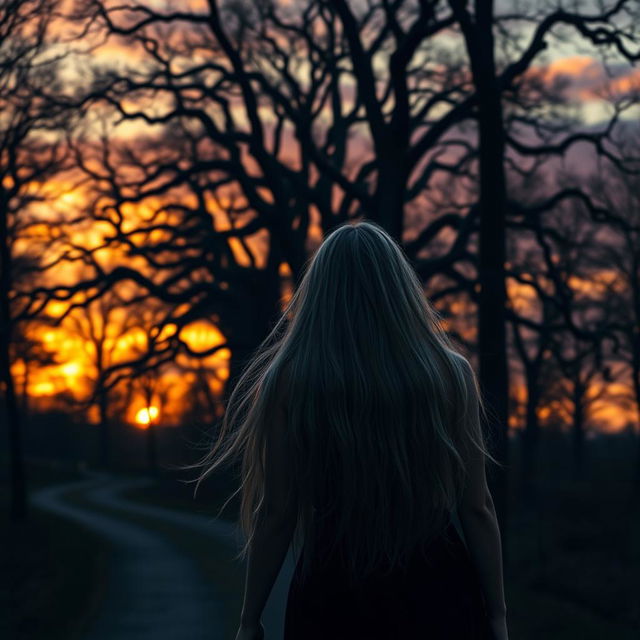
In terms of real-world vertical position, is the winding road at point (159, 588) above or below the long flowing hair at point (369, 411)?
below

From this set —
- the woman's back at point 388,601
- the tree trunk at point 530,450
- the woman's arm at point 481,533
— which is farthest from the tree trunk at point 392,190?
the tree trunk at point 530,450

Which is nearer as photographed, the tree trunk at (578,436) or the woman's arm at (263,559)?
the woman's arm at (263,559)

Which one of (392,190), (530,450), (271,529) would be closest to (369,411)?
(271,529)

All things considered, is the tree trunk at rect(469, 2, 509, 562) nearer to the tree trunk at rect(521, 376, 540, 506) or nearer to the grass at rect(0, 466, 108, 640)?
the grass at rect(0, 466, 108, 640)

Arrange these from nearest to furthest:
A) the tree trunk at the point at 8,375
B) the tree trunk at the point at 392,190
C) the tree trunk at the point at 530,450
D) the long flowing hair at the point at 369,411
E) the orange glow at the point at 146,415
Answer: the long flowing hair at the point at 369,411, the orange glow at the point at 146,415, the tree trunk at the point at 392,190, the tree trunk at the point at 8,375, the tree trunk at the point at 530,450

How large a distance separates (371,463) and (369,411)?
0.14 m

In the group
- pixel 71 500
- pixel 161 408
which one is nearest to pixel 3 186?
pixel 71 500

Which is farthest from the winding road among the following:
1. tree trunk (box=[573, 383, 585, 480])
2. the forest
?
tree trunk (box=[573, 383, 585, 480])

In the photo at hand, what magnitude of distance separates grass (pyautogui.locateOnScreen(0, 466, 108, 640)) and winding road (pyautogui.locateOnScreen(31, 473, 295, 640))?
0.96ft

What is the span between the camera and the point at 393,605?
318 cm

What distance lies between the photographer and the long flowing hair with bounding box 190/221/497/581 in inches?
123

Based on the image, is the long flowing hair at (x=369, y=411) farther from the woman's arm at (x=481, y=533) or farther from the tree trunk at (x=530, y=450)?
the tree trunk at (x=530, y=450)

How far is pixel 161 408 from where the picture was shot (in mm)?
72812

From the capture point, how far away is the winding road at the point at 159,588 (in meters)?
12.1
